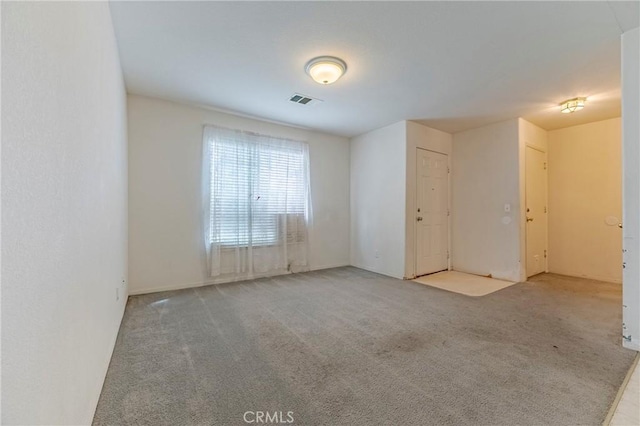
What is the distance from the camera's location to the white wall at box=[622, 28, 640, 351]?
204cm

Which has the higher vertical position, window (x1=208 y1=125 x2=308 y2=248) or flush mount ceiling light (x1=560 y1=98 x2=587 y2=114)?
flush mount ceiling light (x1=560 y1=98 x2=587 y2=114)

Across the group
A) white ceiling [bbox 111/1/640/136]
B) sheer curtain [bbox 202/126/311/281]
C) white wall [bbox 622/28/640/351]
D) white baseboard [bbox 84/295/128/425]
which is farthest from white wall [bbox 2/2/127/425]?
white wall [bbox 622/28/640/351]

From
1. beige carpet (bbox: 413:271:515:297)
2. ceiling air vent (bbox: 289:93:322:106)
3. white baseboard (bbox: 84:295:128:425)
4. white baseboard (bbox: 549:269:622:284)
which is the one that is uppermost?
ceiling air vent (bbox: 289:93:322:106)

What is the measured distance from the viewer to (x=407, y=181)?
418 centimetres

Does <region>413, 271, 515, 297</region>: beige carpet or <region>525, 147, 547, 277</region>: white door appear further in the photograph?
<region>525, 147, 547, 277</region>: white door

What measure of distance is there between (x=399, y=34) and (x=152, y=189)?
130 inches

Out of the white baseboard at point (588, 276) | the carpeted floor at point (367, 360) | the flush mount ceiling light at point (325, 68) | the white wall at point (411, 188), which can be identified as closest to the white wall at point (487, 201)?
the white wall at point (411, 188)

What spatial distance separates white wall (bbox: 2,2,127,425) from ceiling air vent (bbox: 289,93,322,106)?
203 cm

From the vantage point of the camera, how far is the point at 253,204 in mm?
4078

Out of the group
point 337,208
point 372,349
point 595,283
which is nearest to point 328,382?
point 372,349

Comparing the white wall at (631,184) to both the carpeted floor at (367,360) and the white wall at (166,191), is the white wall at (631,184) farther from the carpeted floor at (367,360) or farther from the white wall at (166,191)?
the white wall at (166,191)

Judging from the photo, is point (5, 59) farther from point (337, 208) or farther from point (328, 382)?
point (337, 208)

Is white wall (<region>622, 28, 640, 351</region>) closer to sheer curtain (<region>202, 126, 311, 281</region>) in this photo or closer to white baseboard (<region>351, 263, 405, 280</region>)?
white baseboard (<region>351, 263, 405, 280</region>)

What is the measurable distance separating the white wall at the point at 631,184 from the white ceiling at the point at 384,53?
0.78 ft
